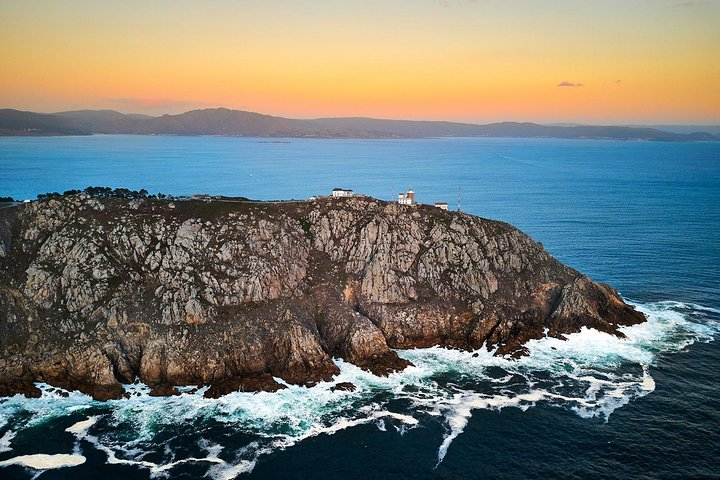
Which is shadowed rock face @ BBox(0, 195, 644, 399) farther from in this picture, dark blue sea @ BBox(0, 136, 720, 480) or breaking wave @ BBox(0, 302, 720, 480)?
dark blue sea @ BBox(0, 136, 720, 480)

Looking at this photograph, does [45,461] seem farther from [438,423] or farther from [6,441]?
[438,423]

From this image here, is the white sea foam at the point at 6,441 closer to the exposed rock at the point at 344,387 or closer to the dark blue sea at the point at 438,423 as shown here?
the dark blue sea at the point at 438,423

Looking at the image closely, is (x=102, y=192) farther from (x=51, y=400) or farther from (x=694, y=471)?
(x=694, y=471)

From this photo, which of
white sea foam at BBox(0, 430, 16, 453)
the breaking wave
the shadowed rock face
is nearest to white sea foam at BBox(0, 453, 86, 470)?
the breaking wave

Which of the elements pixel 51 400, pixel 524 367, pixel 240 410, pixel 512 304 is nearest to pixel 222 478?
pixel 240 410

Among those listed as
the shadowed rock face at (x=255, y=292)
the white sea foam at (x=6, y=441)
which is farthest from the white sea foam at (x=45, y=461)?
the shadowed rock face at (x=255, y=292)
